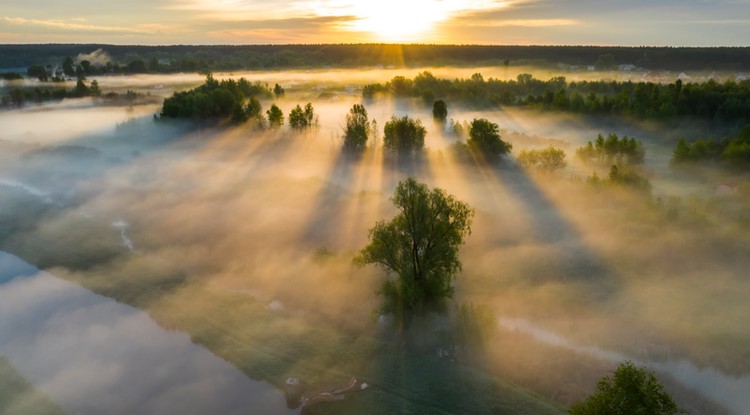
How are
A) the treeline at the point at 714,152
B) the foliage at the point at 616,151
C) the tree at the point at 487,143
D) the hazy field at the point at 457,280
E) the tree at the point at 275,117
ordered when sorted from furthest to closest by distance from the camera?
1. the tree at the point at 275,117
2. the tree at the point at 487,143
3. the foliage at the point at 616,151
4. the treeline at the point at 714,152
5. the hazy field at the point at 457,280

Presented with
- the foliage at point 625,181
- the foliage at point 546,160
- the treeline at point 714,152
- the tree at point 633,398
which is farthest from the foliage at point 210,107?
the tree at point 633,398

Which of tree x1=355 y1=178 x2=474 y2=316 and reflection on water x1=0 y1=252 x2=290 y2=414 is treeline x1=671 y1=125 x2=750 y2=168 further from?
reflection on water x1=0 y1=252 x2=290 y2=414

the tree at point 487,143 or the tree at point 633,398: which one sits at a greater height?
the tree at point 487,143

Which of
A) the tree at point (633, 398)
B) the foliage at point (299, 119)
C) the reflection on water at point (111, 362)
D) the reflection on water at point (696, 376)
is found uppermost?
the foliage at point (299, 119)

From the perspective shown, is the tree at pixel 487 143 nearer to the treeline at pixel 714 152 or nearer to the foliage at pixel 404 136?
the foliage at pixel 404 136

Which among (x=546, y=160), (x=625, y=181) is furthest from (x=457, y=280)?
(x=546, y=160)

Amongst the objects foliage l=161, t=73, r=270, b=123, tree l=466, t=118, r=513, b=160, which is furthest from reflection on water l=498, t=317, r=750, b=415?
foliage l=161, t=73, r=270, b=123

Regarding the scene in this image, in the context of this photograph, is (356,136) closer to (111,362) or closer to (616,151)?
(616,151)
